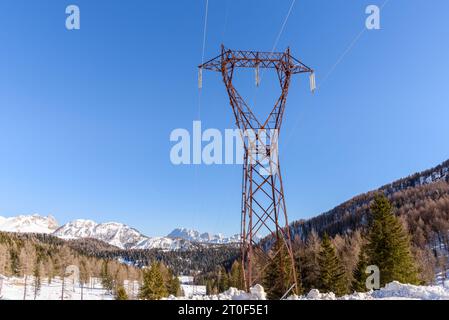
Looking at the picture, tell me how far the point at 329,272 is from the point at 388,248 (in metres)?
7.78

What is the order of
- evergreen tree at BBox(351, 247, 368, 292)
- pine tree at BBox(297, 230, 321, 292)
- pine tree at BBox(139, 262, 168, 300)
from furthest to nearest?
pine tree at BBox(139, 262, 168, 300) < pine tree at BBox(297, 230, 321, 292) < evergreen tree at BBox(351, 247, 368, 292)

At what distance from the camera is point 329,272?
34344mm

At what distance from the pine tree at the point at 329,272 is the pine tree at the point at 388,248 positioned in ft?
18.4

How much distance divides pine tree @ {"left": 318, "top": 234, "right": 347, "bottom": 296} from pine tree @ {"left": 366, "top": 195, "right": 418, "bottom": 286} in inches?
220

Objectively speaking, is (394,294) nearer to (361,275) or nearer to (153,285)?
(361,275)

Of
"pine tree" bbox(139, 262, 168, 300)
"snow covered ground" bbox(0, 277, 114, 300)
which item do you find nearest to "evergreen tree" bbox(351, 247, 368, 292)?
"pine tree" bbox(139, 262, 168, 300)

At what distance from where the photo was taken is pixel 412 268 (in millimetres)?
27828

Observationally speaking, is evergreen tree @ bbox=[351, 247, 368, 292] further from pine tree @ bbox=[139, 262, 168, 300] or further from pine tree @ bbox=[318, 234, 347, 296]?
pine tree @ bbox=[139, 262, 168, 300]

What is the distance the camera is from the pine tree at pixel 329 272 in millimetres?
33812

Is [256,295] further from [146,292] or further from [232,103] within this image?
[146,292]

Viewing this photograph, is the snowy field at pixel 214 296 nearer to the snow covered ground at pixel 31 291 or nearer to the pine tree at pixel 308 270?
the snow covered ground at pixel 31 291

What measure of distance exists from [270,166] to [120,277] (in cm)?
10043

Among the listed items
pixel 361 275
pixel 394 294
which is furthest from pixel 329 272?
pixel 394 294

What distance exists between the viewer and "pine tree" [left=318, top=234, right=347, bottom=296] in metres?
33.8
